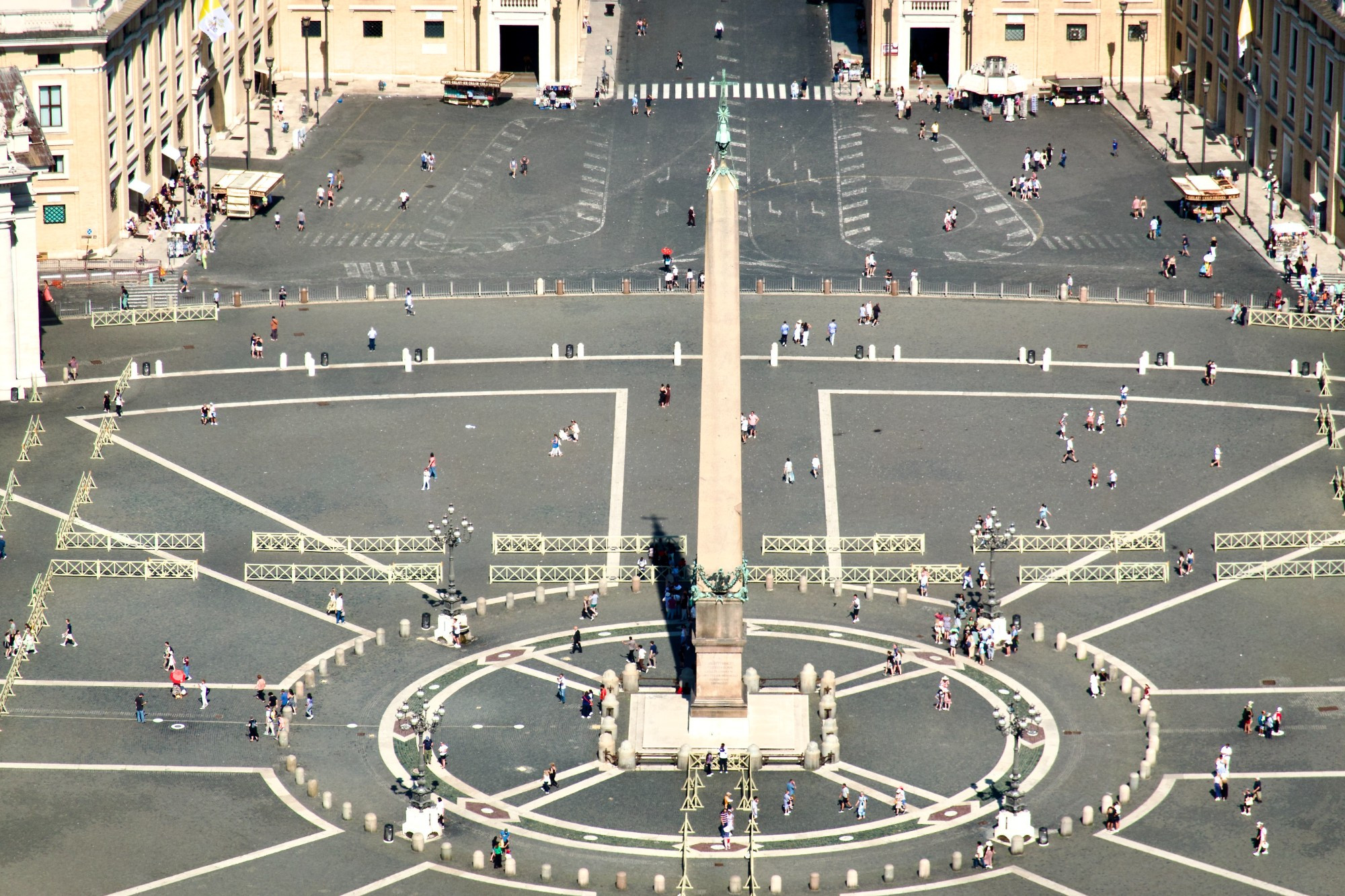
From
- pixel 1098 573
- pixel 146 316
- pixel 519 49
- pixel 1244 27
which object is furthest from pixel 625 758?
pixel 519 49

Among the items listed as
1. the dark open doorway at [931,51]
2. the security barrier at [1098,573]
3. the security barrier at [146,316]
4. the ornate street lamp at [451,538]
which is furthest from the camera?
the dark open doorway at [931,51]

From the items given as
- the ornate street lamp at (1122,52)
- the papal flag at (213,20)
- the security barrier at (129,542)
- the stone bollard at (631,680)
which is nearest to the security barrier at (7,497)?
the security barrier at (129,542)

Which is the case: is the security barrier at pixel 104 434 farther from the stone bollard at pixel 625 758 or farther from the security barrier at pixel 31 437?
the stone bollard at pixel 625 758

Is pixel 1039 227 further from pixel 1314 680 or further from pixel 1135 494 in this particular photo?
pixel 1314 680

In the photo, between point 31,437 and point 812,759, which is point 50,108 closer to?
point 31,437

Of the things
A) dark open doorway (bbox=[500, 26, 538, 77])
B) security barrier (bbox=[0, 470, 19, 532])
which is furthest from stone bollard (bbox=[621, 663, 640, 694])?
dark open doorway (bbox=[500, 26, 538, 77])

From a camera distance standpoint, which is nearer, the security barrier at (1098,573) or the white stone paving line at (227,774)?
the white stone paving line at (227,774)

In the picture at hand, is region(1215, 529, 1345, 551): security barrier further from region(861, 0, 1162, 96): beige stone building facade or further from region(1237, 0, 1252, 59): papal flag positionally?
region(861, 0, 1162, 96): beige stone building facade
